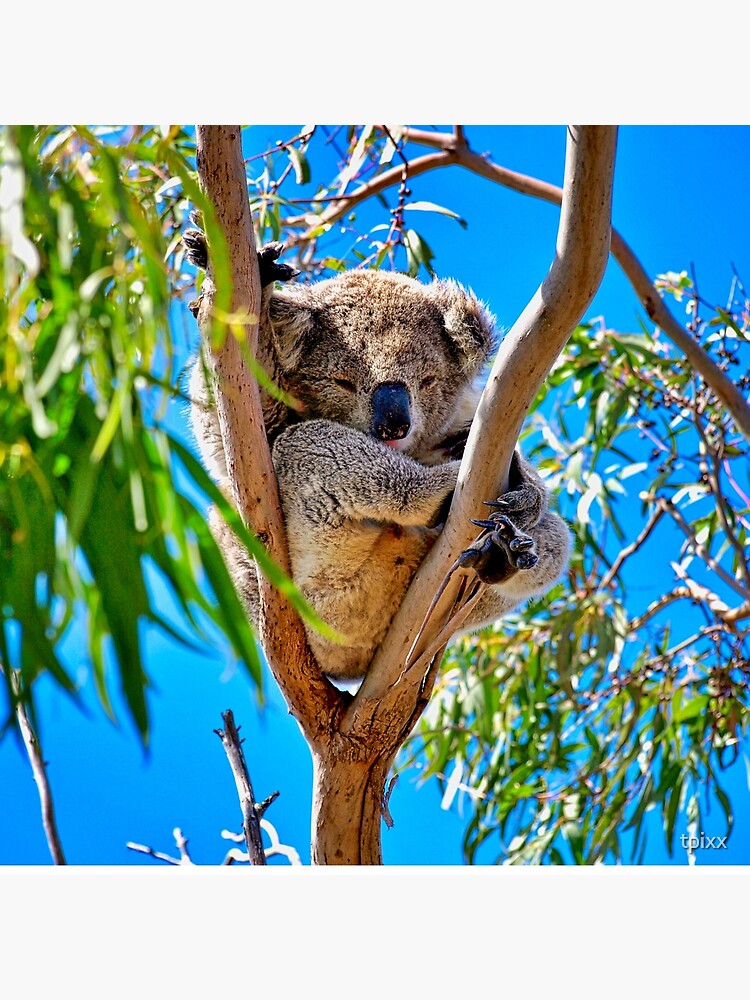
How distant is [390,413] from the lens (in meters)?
1.82

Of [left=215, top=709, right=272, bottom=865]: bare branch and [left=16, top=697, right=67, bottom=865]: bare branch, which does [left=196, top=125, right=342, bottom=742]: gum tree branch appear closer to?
[left=215, top=709, right=272, bottom=865]: bare branch

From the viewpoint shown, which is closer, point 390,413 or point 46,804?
point 46,804

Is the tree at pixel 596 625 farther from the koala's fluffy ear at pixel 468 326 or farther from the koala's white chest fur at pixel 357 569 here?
the koala's white chest fur at pixel 357 569

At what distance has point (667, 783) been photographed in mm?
2707

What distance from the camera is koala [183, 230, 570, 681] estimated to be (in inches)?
66.9

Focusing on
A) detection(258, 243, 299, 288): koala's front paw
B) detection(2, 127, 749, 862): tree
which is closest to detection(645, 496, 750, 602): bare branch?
detection(2, 127, 749, 862): tree

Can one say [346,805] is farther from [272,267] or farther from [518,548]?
[272,267]

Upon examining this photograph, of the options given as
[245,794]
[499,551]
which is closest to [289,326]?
[499,551]

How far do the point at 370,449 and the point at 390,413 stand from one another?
11 centimetres

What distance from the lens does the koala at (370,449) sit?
5.58 ft

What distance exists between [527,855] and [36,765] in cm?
156

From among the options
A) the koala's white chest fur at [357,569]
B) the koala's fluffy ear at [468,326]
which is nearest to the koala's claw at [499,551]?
the koala's white chest fur at [357,569]
